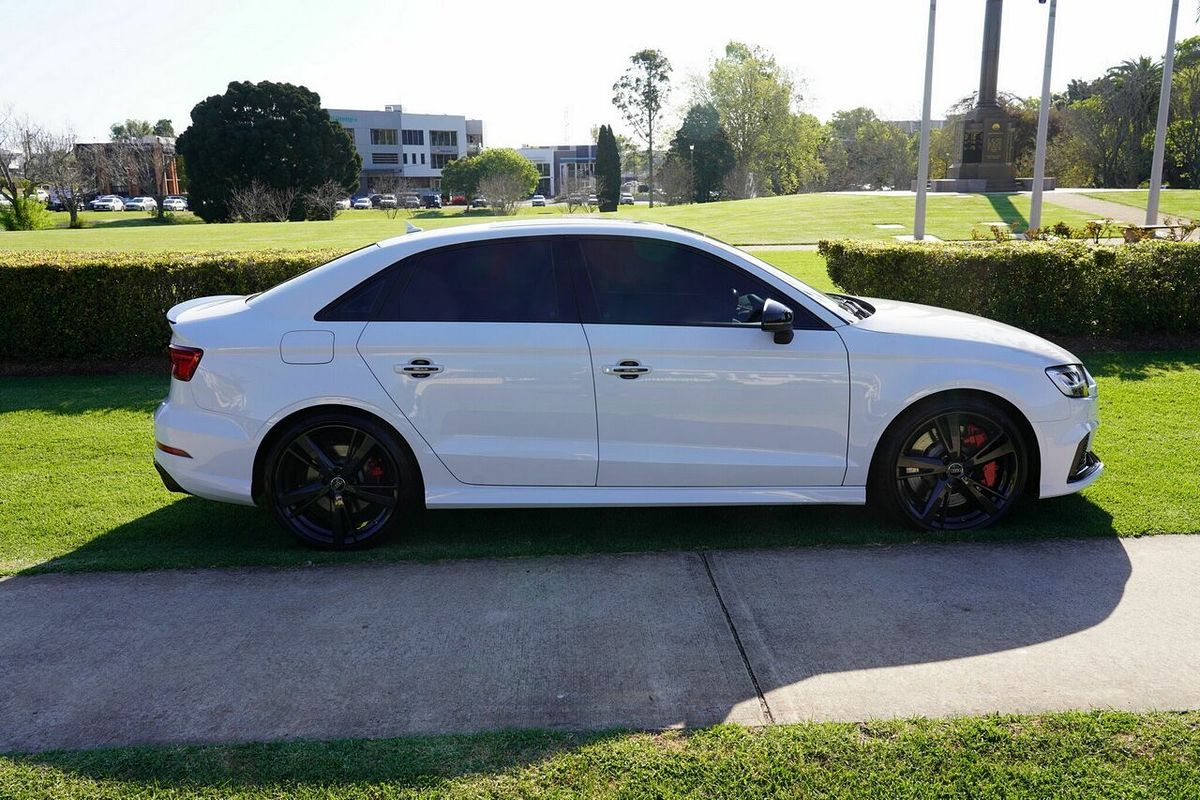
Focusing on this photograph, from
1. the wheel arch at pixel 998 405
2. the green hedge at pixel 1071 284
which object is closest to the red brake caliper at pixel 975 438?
the wheel arch at pixel 998 405

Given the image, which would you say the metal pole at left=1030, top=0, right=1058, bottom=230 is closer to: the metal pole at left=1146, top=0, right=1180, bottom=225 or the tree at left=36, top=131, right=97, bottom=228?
the metal pole at left=1146, top=0, right=1180, bottom=225

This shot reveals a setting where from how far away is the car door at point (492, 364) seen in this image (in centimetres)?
468

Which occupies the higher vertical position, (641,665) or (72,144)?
(72,144)

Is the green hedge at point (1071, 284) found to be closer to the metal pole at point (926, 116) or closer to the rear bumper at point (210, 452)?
the rear bumper at point (210, 452)

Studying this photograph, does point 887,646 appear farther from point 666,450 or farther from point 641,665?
point 666,450

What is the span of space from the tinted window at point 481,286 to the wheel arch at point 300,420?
0.50 meters

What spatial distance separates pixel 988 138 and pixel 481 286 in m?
43.7

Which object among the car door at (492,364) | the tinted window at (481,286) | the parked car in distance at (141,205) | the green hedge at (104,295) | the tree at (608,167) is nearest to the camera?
the car door at (492,364)

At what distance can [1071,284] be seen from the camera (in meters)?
→ 9.85

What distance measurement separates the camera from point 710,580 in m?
4.50

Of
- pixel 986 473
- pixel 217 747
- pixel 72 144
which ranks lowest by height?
pixel 217 747

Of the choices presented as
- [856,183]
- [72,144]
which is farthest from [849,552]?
[856,183]

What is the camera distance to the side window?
189 inches

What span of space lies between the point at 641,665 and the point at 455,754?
2.86ft
